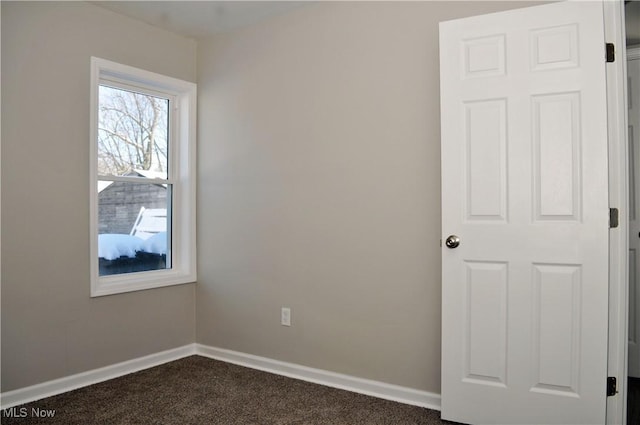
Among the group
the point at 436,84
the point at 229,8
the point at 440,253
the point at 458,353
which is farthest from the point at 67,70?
the point at 458,353

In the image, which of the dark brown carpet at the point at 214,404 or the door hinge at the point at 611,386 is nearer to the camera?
the door hinge at the point at 611,386

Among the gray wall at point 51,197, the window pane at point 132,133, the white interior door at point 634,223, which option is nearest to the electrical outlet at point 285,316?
the gray wall at point 51,197

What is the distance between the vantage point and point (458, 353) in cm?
256

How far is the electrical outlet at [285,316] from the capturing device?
3.38 m

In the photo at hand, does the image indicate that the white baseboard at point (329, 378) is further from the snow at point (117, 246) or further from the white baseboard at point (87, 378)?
the snow at point (117, 246)

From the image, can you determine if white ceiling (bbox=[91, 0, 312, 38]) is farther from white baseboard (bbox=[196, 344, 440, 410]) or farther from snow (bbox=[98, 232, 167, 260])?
white baseboard (bbox=[196, 344, 440, 410])

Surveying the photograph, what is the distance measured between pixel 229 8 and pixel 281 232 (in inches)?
59.5

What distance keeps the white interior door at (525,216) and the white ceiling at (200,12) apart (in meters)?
1.30

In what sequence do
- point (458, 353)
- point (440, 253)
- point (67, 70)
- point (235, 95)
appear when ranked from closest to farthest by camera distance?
point (458, 353)
point (440, 253)
point (67, 70)
point (235, 95)

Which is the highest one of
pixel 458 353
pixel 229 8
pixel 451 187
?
pixel 229 8

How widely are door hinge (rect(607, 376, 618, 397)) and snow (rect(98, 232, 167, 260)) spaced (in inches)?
116

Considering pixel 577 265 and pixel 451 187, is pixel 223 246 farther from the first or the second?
pixel 577 265

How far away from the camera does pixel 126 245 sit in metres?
3.53

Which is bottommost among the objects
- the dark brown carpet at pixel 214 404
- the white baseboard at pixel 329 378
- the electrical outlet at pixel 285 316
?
the dark brown carpet at pixel 214 404
